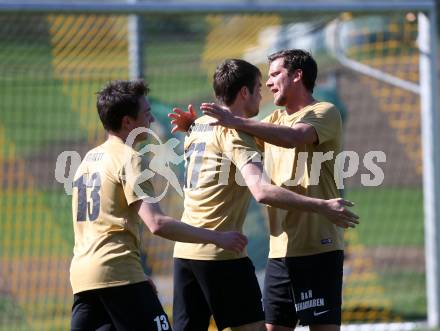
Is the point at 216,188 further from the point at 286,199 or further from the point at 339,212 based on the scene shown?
the point at 339,212

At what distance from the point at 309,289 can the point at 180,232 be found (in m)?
1.04

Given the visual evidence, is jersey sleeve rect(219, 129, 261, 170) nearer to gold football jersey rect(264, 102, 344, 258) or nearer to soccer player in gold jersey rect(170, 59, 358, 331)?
soccer player in gold jersey rect(170, 59, 358, 331)

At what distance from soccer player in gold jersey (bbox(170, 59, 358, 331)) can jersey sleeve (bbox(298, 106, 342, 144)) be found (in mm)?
315

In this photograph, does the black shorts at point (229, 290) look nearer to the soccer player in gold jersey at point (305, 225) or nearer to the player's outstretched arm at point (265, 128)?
the soccer player in gold jersey at point (305, 225)

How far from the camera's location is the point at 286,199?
15.1 feet

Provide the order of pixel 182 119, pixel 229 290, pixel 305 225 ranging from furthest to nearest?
pixel 182 119
pixel 305 225
pixel 229 290

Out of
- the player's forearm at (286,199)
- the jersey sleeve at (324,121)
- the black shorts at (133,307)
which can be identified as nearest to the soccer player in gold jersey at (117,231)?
the black shorts at (133,307)

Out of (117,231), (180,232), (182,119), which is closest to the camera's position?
(180,232)

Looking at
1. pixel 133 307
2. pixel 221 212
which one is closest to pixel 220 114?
pixel 221 212

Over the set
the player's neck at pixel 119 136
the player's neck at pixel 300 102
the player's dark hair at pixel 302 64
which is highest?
the player's dark hair at pixel 302 64

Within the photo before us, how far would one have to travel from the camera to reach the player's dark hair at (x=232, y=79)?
4.91 m

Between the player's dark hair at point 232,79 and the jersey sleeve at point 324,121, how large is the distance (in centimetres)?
35

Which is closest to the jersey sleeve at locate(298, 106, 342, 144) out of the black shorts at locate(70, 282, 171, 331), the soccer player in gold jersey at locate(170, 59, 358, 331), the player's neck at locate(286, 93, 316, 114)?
the player's neck at locate(286, 93, 316, 114)

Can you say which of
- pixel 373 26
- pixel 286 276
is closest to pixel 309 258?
pixel 286 276
